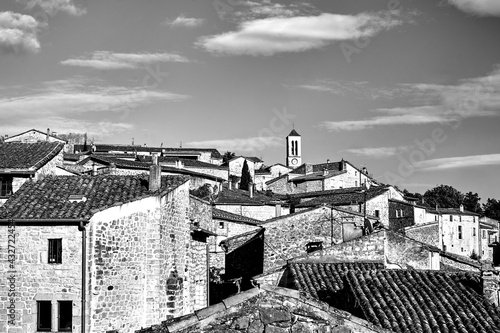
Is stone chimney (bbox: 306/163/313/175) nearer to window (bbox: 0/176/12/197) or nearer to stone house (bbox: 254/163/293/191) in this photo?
stone house (bbox: 254/163/293/191)

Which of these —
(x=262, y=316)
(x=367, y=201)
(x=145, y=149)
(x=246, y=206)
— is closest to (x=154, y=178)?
(x=262, y=316)

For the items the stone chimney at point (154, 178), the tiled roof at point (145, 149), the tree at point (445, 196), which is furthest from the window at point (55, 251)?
the tree at point (445, 196)

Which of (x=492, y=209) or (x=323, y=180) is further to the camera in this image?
(x=492, y=209)

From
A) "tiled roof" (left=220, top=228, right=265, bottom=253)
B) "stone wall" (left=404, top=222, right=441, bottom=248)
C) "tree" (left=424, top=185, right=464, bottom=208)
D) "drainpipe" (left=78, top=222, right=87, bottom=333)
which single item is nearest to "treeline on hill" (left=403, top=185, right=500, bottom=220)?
"tree" (left=424, top=185, right=464, bottom=208)

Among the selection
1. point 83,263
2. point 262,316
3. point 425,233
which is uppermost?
point 262,316

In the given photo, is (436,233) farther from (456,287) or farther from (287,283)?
(456,287)

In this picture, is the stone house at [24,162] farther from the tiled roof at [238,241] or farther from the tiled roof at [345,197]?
the tiled roof at [345,197]

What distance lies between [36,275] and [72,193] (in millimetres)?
3502

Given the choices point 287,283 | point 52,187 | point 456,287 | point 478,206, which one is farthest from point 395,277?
point 478,206

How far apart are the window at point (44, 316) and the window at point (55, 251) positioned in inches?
54.0

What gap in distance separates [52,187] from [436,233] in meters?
40.5

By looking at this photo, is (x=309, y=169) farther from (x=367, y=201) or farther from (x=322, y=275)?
(x=322, y=275)

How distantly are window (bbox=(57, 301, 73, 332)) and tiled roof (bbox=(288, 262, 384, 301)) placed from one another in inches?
291

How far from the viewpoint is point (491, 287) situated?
1384 cm
